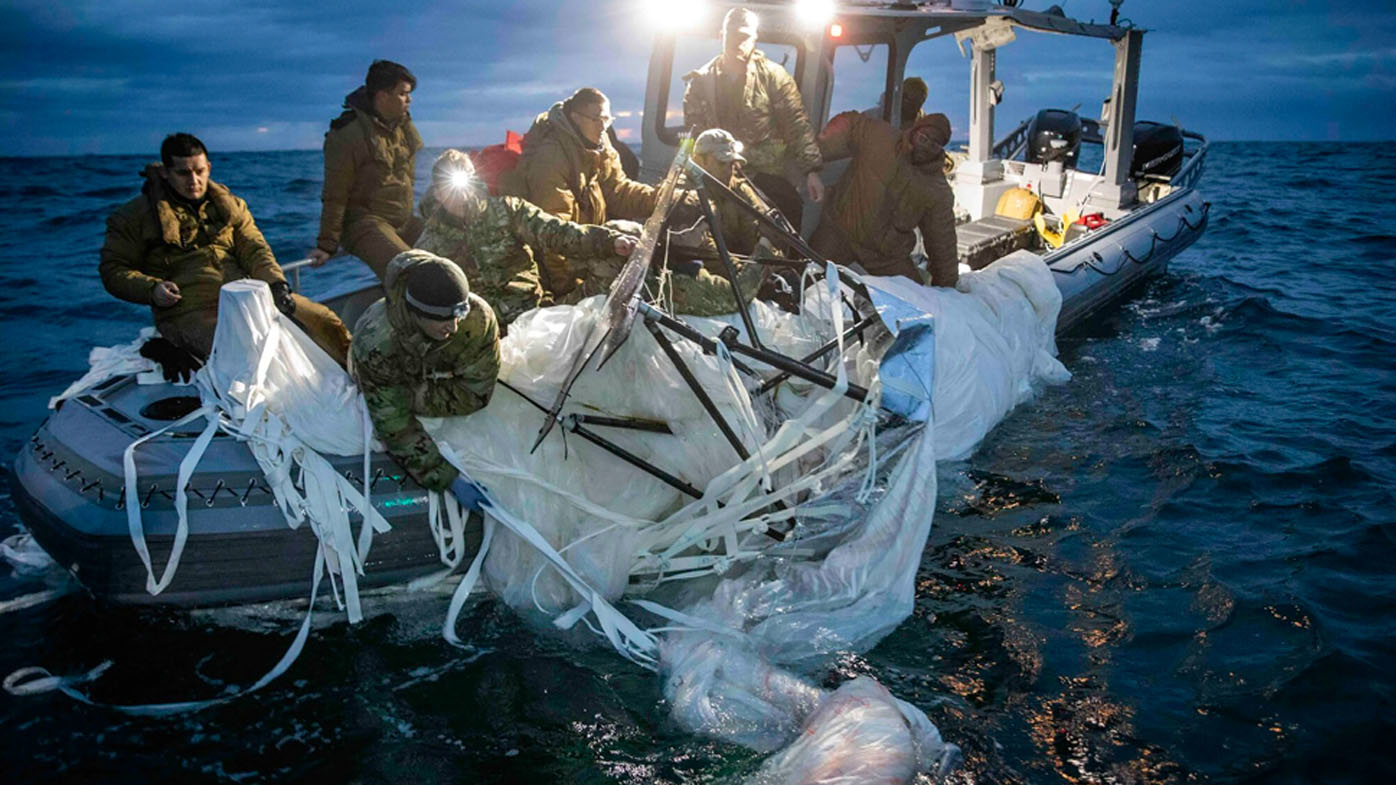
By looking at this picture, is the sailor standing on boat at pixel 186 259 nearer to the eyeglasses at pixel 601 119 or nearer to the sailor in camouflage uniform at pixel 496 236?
the sailor in camouflage uniform at pixel 496 236

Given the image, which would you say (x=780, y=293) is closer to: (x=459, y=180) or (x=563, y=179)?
(x=563, y=179)

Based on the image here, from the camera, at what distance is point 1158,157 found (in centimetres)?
1180

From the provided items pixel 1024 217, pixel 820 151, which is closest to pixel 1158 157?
pixel 1024 217

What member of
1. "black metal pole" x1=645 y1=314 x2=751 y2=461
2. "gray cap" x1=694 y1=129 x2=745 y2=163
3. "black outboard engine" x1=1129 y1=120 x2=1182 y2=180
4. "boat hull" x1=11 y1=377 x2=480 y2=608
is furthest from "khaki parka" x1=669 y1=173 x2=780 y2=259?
"black outboard engine" x1=1129 y1=120 x2=1182 y2=180

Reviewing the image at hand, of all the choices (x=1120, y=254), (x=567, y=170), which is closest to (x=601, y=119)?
(x=567, y=170)

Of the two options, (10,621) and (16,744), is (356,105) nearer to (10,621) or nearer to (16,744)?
(10,621)

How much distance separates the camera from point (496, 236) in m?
4.61

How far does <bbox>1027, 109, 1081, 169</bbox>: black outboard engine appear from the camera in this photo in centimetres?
1173

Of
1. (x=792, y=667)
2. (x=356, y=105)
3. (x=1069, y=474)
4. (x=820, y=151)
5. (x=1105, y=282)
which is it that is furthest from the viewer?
(x=1105, y=282)

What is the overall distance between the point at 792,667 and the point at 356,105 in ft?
13.3

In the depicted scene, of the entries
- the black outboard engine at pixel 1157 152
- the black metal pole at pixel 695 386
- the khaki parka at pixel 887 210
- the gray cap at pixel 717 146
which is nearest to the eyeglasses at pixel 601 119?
the gray cap at pixel 717 146

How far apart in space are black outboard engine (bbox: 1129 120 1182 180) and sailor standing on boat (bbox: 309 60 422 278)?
9.77m

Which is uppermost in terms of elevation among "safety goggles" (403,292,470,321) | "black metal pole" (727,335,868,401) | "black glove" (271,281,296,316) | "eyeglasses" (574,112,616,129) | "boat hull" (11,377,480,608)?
"eyeglasses" (574,112,616,129)

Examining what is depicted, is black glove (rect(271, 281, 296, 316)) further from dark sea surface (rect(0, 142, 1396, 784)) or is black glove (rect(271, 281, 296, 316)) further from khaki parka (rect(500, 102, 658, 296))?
dark sea surface (rect(0, 142, 1396, 784))
